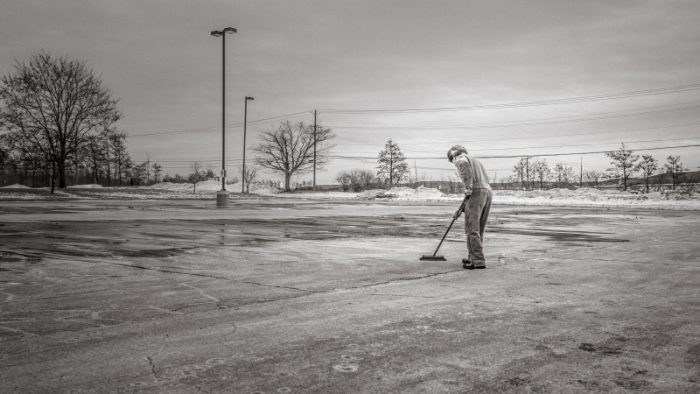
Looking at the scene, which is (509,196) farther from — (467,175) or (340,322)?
(340,322)

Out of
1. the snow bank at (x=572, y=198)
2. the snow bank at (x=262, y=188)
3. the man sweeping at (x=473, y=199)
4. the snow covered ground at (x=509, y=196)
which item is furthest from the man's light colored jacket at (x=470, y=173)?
the snow bank at (x=262, y=188)

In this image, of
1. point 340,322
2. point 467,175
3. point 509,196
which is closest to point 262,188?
point 509,196

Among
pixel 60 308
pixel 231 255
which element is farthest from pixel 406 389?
pixel 231 255

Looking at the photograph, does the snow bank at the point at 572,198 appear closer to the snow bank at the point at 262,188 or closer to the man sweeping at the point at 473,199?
the snow bank at the point at 262,188

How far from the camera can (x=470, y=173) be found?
7.88 meters

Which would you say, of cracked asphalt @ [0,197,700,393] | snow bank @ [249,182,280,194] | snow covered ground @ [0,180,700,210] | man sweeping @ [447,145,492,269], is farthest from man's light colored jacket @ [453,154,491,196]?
snow bank @ [249,182,280,194]

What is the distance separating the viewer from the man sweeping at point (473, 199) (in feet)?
25.6

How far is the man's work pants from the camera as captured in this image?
7801mm

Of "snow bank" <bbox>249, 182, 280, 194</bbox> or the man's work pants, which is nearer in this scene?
the man's work pants

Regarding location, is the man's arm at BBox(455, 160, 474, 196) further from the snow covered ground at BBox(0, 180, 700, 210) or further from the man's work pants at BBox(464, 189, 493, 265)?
the snow covered ground at BBox(0, 180, 700, 210)

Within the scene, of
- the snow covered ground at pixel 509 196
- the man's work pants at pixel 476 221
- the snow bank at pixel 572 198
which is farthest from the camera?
the snow bank at pixel 572 198

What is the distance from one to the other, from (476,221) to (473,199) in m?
0.34

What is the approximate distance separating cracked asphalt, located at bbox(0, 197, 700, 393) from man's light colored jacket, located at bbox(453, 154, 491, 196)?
4.12ft

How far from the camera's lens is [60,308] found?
16.4 feet
